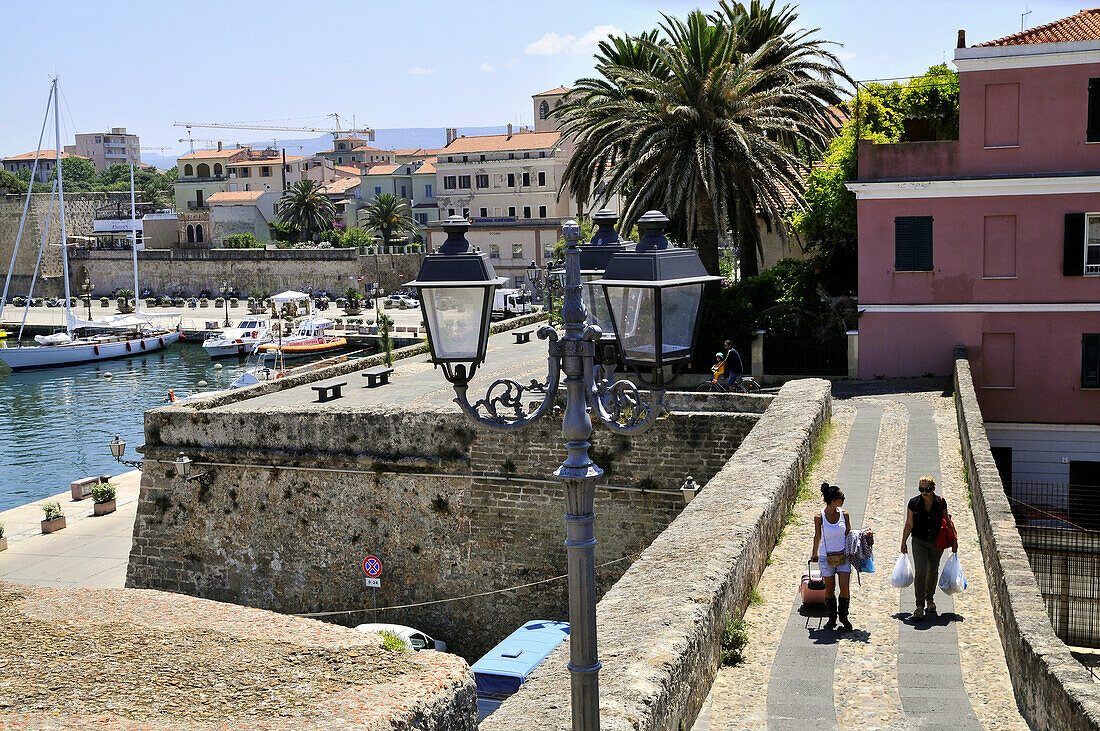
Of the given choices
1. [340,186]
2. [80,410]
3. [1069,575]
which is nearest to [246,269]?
[340,186]

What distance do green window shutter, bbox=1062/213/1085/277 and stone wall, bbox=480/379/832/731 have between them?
14.2 metres

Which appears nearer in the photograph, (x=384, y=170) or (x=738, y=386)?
(x=738, y=386)

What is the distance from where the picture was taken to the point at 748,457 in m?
13.5

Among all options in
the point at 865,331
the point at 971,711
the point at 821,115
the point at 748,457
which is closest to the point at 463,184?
the point at 821,115

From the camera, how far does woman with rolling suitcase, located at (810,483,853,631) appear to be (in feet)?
30.6

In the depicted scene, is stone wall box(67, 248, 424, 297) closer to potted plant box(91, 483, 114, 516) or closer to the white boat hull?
the white boat hull

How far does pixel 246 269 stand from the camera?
303ft

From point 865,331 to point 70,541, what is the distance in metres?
19.8

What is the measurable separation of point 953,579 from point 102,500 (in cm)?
2628

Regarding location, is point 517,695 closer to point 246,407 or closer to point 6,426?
point 246,407

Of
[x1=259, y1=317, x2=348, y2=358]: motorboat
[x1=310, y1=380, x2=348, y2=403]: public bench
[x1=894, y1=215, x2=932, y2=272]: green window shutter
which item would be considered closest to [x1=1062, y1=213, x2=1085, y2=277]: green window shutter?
[x1=894, y1=215, x2=932, y2=272]: green window shutter

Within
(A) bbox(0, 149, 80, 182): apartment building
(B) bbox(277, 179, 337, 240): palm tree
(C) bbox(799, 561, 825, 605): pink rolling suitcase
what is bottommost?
(C) bbox(799, 561, 825, 605): pink rolling suitcase

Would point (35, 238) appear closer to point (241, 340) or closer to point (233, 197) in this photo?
point (233, 197)

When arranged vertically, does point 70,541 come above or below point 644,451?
below
